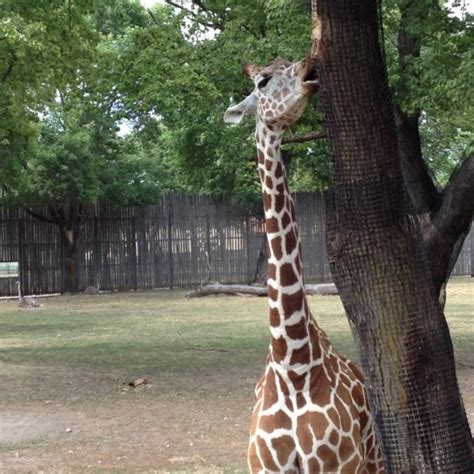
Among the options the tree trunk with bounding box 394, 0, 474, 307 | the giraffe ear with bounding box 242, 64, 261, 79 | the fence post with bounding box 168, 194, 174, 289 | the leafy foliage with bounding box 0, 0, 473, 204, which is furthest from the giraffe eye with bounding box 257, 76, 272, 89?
the fence post with bounding box 168, 194, 174, 289

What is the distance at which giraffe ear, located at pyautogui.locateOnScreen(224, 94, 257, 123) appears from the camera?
4887mm

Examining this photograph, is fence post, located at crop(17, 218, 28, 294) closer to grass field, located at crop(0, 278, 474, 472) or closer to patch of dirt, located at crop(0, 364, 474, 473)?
grass field, located at crop(0, 278, 474, 472)

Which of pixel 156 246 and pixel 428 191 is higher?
pixel 428 191

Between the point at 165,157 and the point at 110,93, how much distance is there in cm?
2032

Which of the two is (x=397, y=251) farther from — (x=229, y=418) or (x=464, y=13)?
(x=464, y=13)

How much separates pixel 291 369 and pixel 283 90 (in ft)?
4.58

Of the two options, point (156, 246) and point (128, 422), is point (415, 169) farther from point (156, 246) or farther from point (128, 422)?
point (156, 246)

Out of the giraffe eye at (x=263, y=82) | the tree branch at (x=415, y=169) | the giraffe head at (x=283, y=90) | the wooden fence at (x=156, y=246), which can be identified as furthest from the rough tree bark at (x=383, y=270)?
the wooden fence at (x=156, y=246)

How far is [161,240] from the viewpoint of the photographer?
29.8 meters

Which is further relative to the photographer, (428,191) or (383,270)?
(428,191)

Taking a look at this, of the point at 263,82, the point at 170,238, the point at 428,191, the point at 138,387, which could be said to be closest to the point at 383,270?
the point at 263,82

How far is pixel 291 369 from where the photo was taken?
469 centimetres

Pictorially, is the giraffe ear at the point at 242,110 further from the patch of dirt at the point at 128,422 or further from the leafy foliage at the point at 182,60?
the leafy foliage at the point at 182,60

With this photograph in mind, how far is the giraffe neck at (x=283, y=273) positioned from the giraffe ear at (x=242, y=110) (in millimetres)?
123
